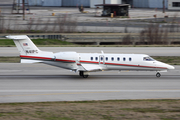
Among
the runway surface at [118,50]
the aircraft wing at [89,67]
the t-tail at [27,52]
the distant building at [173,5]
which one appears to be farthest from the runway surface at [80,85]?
the distant building at [173,5]

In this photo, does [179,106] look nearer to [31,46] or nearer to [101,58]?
[101,58]

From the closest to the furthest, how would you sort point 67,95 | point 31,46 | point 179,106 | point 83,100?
point 179,106, point 83,100, point 67,95, point 31,46

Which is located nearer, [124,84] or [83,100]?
[83,100]

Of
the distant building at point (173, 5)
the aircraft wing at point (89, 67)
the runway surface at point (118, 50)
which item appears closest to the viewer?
the aircraft wing at point (89, 67)

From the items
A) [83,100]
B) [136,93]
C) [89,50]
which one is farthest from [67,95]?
[89,50]

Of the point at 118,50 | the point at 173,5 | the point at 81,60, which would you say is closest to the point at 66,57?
the point at 81,60

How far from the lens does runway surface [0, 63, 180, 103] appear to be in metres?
20.4

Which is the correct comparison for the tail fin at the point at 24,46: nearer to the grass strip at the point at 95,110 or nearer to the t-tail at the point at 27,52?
the t-tail at the point at 27,52

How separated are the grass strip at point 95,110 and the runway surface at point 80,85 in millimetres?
1796

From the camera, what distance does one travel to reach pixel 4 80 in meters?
25.7

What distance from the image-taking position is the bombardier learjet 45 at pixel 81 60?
26328mm

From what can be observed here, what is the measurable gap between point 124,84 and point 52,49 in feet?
73.7

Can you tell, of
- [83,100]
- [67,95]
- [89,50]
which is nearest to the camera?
[83,100]

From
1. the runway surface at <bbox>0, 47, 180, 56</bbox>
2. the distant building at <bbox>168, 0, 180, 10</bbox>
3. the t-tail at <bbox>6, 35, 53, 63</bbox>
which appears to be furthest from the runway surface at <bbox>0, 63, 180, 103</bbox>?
the distant building at <bbox>168, 0, 180, 10</bbox>
